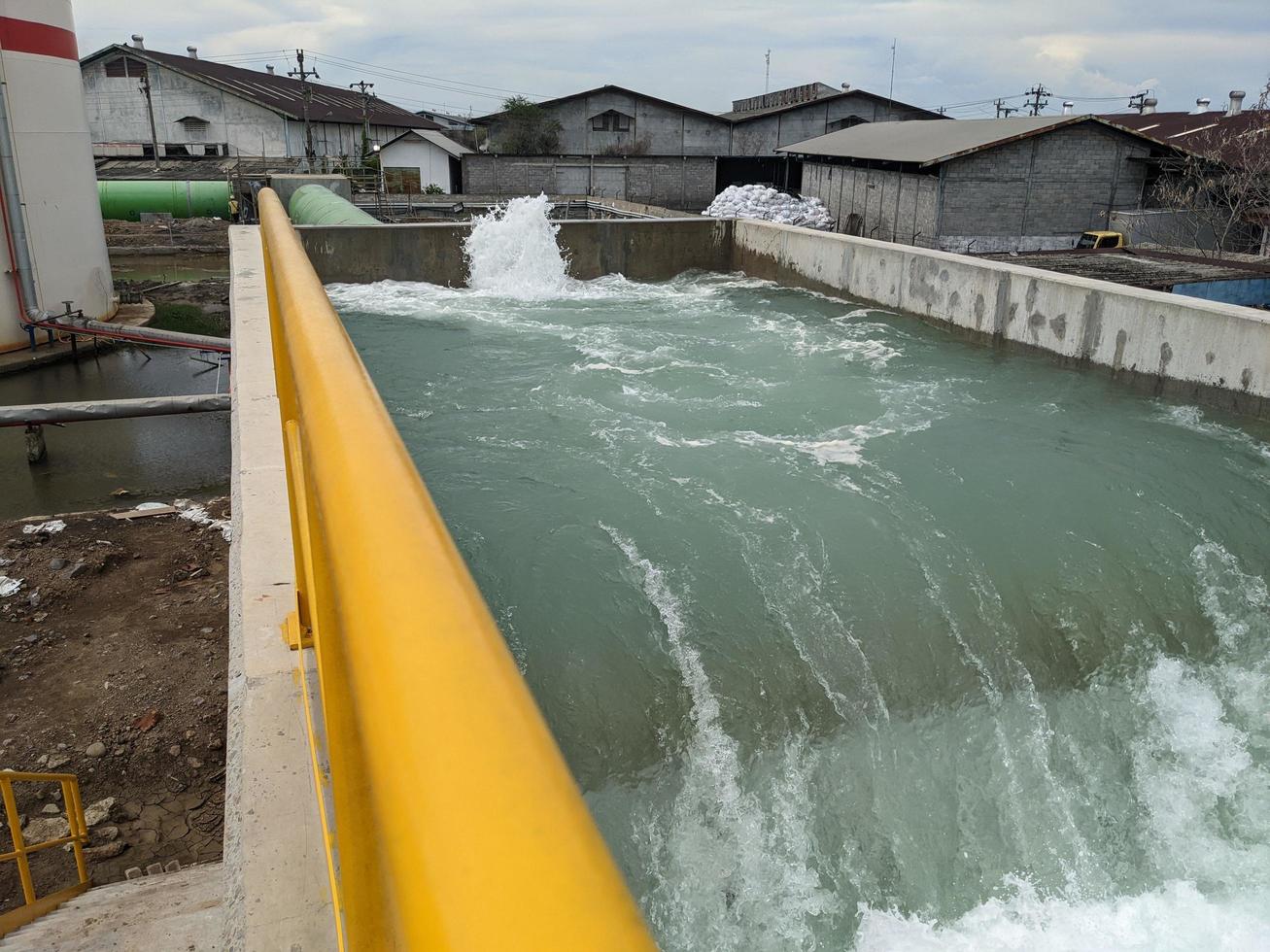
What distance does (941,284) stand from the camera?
10938mm

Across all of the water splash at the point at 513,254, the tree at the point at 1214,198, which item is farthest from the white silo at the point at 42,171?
the tree at the point at 1214,198

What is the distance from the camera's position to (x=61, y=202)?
53.5ft

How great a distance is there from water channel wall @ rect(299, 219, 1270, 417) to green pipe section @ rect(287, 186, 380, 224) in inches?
37.9

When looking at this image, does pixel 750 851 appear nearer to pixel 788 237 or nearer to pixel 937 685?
pixel 937 685

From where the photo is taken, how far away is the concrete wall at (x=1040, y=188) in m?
21.1

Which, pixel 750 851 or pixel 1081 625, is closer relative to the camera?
pixel 750 851

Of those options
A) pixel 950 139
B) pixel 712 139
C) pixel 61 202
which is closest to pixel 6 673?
pixel 61 202

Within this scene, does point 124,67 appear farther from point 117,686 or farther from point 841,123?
point 117,686

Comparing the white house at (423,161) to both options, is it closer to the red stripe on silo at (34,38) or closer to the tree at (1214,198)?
the red stripe on silo at (34,38)

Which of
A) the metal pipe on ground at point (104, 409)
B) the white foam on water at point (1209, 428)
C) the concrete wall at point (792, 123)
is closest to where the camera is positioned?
the white foam on water at point (1209, 428)

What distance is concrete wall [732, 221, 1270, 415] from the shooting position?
25.5 ft

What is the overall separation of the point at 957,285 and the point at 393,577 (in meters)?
10.7

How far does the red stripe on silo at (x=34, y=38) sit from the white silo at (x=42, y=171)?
1 centimetres

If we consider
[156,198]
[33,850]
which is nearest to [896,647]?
[33,850]
